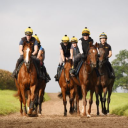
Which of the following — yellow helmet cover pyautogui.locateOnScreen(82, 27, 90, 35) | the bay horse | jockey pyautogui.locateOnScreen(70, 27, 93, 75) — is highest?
yellow helmet cover pyautogui.locateOnScreen(82, 27, 90, 35)

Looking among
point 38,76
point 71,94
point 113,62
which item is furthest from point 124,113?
point 113,62

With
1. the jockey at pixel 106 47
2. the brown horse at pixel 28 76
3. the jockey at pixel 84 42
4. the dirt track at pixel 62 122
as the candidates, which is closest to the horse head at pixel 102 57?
the jockey at pixel 106 47

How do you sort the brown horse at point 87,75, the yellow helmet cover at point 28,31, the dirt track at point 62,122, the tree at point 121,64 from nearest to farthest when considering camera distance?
1. the dirt track at point 62,122
2. the brown horse at point 87,75
3. the yellow helmet cover at point 28,31
4. the tree at point 121,64

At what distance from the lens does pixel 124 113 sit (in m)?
16.7

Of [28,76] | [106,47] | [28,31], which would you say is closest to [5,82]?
[106,47]

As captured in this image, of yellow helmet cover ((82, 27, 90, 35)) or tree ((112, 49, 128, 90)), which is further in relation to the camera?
tree ((112, 49, 128, 90))

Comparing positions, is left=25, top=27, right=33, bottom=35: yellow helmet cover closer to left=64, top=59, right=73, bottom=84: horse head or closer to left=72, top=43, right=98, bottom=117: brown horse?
left=64, top=59, right=73, bottom=84: horse head

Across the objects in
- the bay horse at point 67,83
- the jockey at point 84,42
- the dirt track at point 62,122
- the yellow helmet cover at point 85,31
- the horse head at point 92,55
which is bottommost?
the dirt track at point 62,122

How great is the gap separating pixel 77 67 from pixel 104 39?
340cm

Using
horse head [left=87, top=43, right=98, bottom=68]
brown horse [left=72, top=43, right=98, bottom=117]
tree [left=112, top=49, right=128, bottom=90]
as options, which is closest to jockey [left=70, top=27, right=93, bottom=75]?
brown horse [left=72, top=43, right=98, bottom=117]

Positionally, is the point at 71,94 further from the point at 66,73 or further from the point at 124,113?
the point at 124,113

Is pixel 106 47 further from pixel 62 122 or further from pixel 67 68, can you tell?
pixel 62 122

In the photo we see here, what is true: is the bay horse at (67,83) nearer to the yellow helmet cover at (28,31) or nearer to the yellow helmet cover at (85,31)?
the yellow helmet cover at (85,31)

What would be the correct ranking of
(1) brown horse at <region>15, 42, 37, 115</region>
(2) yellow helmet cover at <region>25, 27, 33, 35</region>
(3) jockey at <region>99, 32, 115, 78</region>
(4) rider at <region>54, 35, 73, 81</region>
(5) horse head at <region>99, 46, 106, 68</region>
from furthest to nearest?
(3) jockey at <region>99, 32, 115, 78</region> < (4) rider at <region>54, 35, 73, 81</region> < (5) horse head at <region>99, 46, 106, 68</region> < (2) yellow helmet cover at <region>25, 27, 33, 35</region> < (1) brown horse at <region>15, 42, 37, 115</region>
